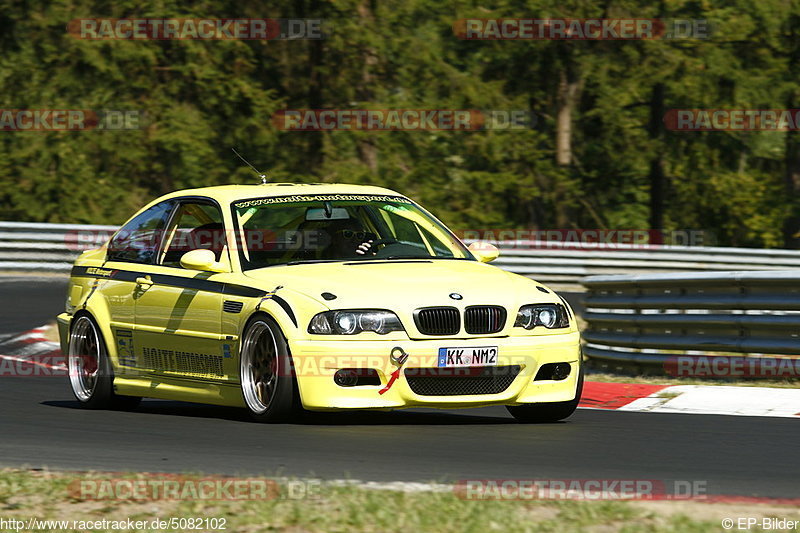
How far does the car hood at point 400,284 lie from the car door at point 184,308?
45 cm

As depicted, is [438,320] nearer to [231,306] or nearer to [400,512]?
[231,306]

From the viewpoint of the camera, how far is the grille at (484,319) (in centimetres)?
862

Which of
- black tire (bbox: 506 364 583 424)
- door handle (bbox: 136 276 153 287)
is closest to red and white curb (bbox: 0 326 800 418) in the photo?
black tire (bbox: 506 364 583 424)

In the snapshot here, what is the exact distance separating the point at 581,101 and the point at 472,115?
14.7 feet

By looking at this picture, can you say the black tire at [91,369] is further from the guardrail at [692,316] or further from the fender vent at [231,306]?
the guardrail at [692,316]

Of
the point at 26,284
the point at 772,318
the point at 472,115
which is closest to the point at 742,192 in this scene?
the point at 472,115

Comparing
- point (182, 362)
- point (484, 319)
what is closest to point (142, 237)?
point (182, 362)

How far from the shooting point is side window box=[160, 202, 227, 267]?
9.91m

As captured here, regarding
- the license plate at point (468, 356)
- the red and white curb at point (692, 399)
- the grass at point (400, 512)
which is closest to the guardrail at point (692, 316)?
the red and white curb at point (692, 399)

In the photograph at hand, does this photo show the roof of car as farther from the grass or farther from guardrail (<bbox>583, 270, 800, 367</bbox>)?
the grass

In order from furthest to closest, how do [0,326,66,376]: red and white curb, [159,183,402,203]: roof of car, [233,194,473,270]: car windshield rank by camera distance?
[0,326,66,376]: red and white curb, [159,183,402,203]: roof of car, [233,194,473,270]: car windshield

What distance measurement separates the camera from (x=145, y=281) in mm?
10047

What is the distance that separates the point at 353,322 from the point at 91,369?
286 cm

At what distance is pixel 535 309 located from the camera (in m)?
8.88
